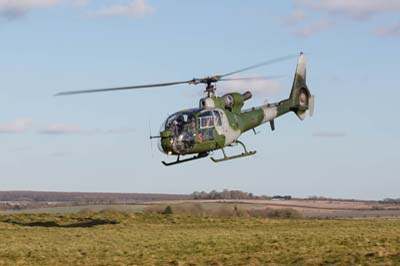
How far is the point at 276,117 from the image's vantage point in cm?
5062

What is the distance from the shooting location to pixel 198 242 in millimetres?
35562

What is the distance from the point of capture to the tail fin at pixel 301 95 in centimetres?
5328

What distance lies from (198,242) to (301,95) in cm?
2122

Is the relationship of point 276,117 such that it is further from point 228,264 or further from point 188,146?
point 228,264

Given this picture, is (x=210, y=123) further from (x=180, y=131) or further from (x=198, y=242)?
(x=198, y=242)

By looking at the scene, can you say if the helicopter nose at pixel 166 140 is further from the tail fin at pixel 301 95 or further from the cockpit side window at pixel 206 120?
the tail fin at pixel 301 95

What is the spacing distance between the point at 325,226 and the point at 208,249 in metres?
13.1

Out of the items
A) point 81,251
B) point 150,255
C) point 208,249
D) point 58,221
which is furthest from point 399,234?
point 58,221

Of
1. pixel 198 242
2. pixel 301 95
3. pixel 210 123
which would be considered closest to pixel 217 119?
pixel 210 123

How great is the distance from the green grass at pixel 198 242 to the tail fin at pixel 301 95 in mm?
8480

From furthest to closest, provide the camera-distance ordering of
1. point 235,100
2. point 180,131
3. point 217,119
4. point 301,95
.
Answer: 1. point 301,95
2. point 235,100
3. point 217,119
4. point 180,131

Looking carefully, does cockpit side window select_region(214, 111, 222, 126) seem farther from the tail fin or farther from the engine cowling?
the tail fin

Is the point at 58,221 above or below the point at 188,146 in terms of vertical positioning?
below

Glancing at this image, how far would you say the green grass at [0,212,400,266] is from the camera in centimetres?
2920
